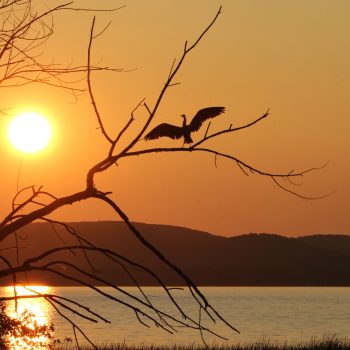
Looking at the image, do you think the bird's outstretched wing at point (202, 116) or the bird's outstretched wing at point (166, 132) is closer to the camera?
the bird's outstretched wing at point (166, 132)

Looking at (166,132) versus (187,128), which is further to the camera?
(187,128)

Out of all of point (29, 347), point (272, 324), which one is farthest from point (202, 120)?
point (272, 324)

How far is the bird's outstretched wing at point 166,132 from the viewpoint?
286 inches

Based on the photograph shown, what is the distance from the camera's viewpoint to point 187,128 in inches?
302

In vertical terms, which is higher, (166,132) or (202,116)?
(202,116)

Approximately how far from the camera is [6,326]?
59.2ft

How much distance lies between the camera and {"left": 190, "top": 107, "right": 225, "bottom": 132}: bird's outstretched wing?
751cm

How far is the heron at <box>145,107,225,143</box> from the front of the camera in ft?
24.1

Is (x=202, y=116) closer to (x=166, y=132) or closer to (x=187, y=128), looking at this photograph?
(x=187, y=128)

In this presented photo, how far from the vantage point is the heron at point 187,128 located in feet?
24.1

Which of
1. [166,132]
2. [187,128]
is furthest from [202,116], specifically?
[166,132]

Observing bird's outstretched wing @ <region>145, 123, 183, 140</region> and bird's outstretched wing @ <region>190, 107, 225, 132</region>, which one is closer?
bird's outstretched wing @ <region>145, 123, 183, 140</region>

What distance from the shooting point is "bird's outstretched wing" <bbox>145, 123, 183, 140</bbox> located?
727cm

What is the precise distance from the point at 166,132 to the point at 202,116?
44cm
